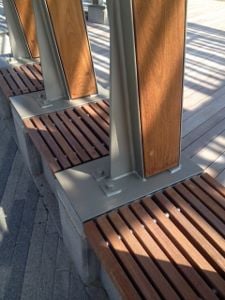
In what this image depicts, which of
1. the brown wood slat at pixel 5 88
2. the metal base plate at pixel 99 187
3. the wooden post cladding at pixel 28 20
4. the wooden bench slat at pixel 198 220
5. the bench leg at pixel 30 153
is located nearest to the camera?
the wooden bench slat at pixel 198 220

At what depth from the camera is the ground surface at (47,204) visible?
8.66 feet

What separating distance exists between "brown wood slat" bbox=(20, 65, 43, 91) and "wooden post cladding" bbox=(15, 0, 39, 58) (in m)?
0.34

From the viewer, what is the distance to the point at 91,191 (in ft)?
7.93

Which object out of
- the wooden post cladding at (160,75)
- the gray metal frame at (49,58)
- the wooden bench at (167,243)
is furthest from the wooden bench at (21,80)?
the wooden bench at (167,243)

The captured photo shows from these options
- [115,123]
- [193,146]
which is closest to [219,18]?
[193,146]

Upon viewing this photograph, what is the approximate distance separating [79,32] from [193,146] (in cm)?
167

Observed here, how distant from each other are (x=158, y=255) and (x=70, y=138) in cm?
148

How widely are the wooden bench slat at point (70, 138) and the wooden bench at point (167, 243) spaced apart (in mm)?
704

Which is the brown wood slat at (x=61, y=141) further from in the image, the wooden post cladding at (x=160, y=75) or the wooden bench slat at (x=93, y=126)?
the wooden post cladding at (x=160, y=75)

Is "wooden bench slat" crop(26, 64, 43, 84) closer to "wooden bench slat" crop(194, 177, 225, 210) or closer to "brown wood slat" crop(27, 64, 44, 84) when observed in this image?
"brown wood slat" crop(27, 64, 44, 84)

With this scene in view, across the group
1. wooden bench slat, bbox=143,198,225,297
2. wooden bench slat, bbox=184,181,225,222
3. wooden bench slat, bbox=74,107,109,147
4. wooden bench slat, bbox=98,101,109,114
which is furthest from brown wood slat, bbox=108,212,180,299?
wooden bench slat, bbox=98,101,109,114

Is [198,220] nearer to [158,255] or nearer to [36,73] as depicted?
[158,255]

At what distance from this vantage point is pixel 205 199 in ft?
7.67

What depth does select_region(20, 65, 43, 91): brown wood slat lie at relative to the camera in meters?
4.02
